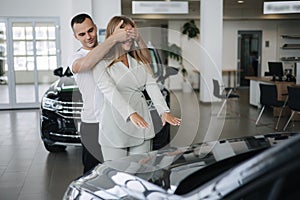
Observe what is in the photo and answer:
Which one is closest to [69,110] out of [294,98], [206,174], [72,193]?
[72,193]

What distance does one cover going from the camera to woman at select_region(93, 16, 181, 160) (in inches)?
77.5

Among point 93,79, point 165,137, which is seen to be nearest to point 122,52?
point 93,79

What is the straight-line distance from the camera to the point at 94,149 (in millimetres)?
2416

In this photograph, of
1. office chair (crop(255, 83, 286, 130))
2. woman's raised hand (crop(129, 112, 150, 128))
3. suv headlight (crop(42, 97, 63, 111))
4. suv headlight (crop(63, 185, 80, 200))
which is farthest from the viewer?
office chair (crop(255, 83, 286, 130))

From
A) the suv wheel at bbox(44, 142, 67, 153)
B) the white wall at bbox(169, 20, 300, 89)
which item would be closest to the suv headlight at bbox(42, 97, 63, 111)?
the suv wheel at bbox(44, 142, 67, 153)

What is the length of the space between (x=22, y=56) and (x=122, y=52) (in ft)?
25.6

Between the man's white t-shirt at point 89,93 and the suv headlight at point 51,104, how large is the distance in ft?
7.72

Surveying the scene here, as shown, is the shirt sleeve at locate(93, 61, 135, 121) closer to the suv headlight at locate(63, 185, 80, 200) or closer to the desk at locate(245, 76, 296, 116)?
the suv headlight at locate(63, 185, 80, 200)

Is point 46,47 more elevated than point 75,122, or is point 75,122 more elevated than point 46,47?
point 46,47

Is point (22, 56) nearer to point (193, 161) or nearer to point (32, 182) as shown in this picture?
point (32, 182)

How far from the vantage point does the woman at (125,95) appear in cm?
197

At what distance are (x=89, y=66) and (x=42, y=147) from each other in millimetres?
3526

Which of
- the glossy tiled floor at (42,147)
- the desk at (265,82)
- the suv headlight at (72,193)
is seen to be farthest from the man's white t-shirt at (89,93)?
the desk at (265,82)

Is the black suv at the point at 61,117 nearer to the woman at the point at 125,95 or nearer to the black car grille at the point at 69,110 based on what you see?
the black car grille at the point at 69,110
